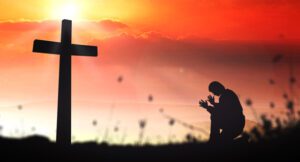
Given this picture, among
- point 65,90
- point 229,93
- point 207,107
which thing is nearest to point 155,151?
point 207,107

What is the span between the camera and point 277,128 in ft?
27.1

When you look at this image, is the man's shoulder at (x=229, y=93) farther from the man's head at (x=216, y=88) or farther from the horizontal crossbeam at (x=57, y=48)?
the horizontal crossbeam at (x=57, y=48)

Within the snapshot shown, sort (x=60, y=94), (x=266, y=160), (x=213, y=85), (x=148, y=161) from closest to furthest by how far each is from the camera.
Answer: (x=266, y=160) < (x=148, y=161) < (x=213, y=85) < (x=60, y=94)

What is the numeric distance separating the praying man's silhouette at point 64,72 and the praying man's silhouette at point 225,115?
3.99 meters

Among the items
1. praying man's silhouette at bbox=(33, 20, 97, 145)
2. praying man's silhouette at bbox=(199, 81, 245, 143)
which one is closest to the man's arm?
praying man's silhouette at bbox=(199, 81, 245, 143)

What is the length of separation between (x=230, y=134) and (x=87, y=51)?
522cm

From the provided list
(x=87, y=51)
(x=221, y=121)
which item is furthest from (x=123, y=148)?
(x=87, y=51)

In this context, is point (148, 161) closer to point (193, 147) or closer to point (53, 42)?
point (193, 147)

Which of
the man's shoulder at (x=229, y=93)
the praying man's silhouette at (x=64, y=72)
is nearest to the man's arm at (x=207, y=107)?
the man's shoulder at (x=229, y=93)

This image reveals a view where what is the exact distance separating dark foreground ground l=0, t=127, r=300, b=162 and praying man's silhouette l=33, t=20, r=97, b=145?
0.45 meters

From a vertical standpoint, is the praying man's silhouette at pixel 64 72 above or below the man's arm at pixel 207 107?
above

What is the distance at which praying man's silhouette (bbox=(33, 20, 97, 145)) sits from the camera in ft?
39.5

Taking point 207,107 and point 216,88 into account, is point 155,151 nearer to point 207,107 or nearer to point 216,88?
point 207,107

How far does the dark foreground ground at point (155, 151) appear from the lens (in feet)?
26.5
